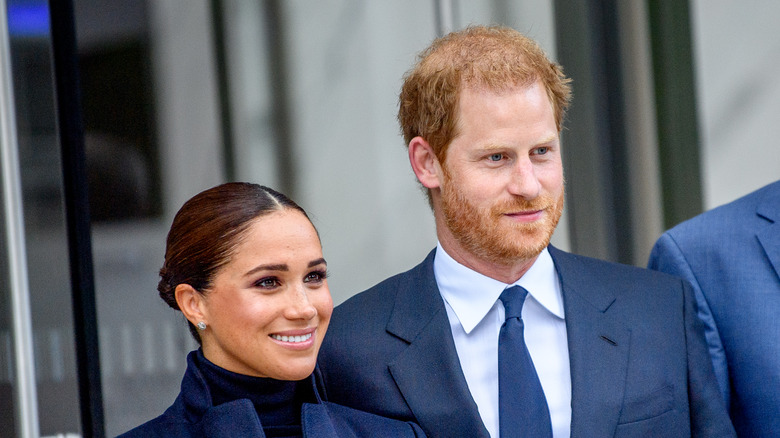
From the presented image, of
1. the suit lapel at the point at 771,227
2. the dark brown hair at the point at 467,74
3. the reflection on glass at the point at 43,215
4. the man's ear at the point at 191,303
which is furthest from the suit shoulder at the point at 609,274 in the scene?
the reflection on glass at the point at 43,215

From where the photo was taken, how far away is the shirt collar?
2367mm

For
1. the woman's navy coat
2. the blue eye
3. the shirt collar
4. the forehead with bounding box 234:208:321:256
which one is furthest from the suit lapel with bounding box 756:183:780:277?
the forehead with bounding box 234:208:321:256

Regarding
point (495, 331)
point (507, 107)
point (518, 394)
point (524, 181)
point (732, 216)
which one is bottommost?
point (518, 394)

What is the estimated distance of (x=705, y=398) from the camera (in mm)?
2346

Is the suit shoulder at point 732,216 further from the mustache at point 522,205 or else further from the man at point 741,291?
the mustache at point 522,205

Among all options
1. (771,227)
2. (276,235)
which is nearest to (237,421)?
(276,235)

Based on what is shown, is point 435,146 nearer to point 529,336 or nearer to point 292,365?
point 529,336

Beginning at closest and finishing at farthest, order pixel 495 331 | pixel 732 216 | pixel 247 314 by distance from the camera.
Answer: pixel 247 314
pixel 495 331
pixel 732 216

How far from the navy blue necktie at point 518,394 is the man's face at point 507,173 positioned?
0.70ft

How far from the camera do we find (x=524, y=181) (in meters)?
2.24

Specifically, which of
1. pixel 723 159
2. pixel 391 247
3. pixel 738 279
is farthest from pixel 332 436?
pixel 723 159

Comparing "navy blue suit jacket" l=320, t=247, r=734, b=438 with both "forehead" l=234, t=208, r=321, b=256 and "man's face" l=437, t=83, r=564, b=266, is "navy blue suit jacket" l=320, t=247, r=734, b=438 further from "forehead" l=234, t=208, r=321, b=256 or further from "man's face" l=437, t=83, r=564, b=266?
"forehead" l=234, t=208, r=321, b=256

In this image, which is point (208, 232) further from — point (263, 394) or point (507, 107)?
point (507, 107)

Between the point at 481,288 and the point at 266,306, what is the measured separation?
0.56 m
